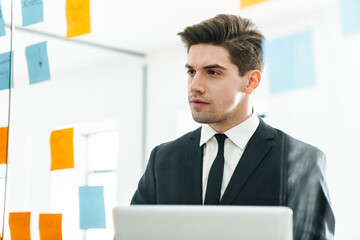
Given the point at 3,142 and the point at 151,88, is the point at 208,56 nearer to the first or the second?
the point at 3,142

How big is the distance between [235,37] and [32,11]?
720 mm

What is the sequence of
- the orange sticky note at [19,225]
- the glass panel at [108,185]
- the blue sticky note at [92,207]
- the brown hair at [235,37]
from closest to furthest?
the brown hair at [235,37]
the blue sticky note at [92,207]
the orange sticky note at [19,225]
the glass panel at [108,185]

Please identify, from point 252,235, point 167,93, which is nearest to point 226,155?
point 252,235

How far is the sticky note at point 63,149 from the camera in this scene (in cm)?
141

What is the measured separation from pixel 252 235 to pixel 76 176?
1.10 metres

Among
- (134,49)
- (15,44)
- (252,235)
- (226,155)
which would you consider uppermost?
(134,49)

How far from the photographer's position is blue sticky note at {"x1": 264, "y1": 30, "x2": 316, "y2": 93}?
3.28 ft

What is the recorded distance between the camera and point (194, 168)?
1.19 m

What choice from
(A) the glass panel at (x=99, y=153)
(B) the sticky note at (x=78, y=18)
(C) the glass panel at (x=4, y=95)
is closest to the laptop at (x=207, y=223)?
(B) the sticky note at (x=78, y=18)

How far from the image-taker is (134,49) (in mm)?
2674

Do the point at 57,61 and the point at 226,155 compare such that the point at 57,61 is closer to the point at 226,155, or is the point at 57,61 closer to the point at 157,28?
the point at 157,28

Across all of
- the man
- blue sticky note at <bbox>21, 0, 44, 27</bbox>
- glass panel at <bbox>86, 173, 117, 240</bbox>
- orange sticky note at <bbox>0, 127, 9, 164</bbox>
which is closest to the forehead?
the man

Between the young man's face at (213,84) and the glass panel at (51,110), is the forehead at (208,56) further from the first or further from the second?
the glass panel at (51,110)

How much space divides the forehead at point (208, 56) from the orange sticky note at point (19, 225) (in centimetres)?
76
